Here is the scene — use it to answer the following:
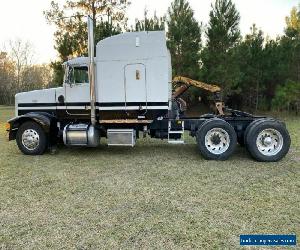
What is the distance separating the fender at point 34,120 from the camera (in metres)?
9.27

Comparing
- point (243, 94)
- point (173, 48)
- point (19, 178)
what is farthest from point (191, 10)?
point (19, 178)

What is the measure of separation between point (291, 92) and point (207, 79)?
18.2ft

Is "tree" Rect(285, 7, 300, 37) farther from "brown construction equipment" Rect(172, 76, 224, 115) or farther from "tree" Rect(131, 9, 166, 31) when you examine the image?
"brown construction equipment" Rect(172, 76, 224, 115)

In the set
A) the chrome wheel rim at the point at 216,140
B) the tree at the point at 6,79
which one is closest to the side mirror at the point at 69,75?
the chrome wheel rim at the point at 216,140

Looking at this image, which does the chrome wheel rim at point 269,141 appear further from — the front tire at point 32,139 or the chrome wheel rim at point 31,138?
the chrome wheel rim at point 31,138

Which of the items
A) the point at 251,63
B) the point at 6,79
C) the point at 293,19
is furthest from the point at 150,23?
the point at 6,79

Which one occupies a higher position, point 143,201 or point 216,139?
point 216,139

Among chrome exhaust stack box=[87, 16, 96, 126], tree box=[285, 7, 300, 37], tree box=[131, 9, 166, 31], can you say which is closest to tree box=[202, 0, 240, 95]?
tree box=[131, 9, 166, 31]

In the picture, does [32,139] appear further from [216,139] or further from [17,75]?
[17,75]

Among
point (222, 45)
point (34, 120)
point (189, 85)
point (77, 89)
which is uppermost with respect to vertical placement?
point (222, 45)

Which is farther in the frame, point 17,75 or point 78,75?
point 17,75

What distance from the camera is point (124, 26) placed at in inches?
870

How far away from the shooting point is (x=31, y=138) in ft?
30.8

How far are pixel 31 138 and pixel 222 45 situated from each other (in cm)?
1424
